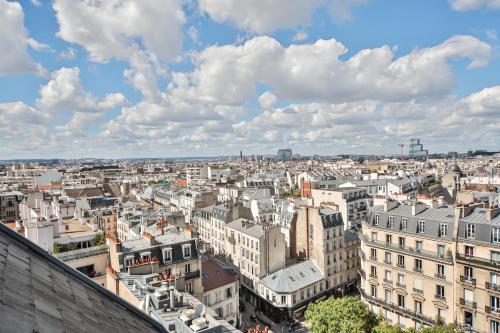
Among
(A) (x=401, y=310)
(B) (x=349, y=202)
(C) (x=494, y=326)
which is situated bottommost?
(A) (x=401, y=310)

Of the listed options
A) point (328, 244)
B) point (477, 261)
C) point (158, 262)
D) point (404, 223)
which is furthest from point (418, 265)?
point (158, 262)

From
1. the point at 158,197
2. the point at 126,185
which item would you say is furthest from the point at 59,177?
the point at 158,197

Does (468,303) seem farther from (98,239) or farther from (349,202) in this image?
(98,239)

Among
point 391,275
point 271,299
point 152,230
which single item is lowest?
point 271,299

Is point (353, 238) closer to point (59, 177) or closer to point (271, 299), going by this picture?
point (271, 299)

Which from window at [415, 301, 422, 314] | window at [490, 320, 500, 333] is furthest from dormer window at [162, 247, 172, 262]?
window at [490, 320, 500, 333]

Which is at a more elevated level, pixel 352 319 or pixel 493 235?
pixel 493 235
